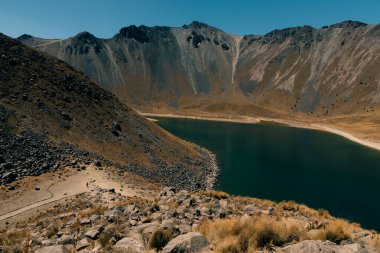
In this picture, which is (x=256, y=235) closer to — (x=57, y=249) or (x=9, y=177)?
(x=57, y=249)

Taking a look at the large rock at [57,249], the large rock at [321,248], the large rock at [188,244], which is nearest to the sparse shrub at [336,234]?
the large rock at [321,248]

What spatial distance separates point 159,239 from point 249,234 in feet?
12.2

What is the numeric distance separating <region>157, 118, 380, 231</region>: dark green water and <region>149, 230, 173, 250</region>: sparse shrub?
145ft

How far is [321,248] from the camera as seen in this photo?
11.7m

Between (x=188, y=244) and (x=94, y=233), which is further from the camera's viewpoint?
(x=94, y=233)

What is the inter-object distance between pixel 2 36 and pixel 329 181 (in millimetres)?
81317

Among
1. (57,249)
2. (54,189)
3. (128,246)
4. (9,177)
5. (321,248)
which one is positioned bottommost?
(54,189)

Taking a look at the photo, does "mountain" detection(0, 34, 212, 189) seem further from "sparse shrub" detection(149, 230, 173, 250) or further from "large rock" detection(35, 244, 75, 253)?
"sparse shrub" detection(149, 230, 173, 250)

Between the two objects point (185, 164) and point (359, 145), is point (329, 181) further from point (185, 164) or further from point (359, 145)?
point (359, 145)

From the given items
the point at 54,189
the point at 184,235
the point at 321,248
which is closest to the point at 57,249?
the point at 184,235

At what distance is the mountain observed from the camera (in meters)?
46.2

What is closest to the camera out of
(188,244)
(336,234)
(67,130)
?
(188,244)

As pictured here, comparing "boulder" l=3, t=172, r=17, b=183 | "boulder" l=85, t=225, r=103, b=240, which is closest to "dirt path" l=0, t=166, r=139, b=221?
"boulder" l=3, t=172, r=17, b=183

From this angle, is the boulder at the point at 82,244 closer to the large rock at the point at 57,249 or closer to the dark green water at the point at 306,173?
the large rock at the point at 57,249
